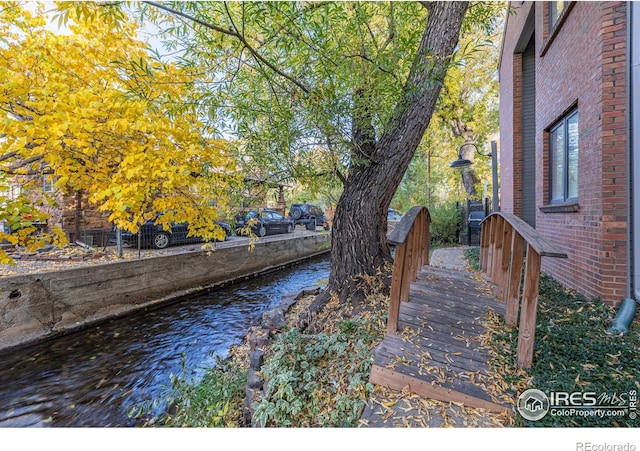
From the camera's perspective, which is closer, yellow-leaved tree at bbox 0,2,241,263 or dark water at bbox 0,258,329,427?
yellow-leaved tree at bbox 0,2,241,263

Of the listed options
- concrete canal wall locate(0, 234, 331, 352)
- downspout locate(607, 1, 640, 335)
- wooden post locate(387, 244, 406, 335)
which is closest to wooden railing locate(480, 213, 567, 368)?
wooden post locate(387, 244, 406, 335)

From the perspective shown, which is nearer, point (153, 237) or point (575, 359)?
point (575, 359)

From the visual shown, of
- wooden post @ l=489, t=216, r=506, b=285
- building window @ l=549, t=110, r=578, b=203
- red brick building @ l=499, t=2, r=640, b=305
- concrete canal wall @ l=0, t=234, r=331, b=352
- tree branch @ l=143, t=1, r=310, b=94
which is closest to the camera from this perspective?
tree branch @ l=143, t=1, r=310, b=94

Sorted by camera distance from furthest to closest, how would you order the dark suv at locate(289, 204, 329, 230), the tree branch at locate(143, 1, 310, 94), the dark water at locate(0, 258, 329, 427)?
the dark suv at locate(289, 204, 329, 230) < the dark water at locate(0, 258, 329, 427) < the tree branch at locate(143, 1, 310, 94)

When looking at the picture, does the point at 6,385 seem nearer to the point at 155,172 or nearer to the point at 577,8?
the point at 155,172

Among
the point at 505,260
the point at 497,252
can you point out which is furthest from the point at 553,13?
the point at 505,260

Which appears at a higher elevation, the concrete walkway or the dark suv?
the dark suv

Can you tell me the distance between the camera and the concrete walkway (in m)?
1.64

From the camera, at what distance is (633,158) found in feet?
9.29

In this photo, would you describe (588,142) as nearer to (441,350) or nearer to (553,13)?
(441,350)

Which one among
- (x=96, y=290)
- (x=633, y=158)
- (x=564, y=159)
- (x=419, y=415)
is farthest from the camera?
(x=96, y=290)

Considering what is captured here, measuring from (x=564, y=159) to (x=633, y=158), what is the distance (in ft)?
4.86

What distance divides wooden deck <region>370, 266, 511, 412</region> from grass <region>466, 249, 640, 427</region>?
0.45 feet

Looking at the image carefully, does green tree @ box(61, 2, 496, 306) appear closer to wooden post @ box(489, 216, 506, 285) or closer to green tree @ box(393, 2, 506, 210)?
wooden post @ box(489, 216, 506, 285)
